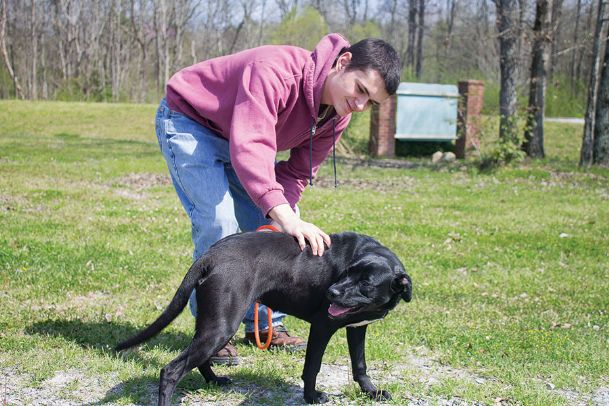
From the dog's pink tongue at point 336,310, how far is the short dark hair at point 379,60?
1.23m

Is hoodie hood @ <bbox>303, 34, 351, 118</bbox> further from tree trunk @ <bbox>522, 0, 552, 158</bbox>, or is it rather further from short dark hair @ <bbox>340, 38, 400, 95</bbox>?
tree trunk @ <bbox>522, 0, 552, 158</bbox>

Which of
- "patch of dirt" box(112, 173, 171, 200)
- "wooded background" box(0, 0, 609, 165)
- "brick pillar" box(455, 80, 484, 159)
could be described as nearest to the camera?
"patch of dirt" box(112, 173, 171, 200)

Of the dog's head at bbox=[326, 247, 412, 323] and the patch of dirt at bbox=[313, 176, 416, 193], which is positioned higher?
the dog's head at bbox=[326, 247, 412, 323]

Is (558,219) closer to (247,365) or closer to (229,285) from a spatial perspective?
(247,365)

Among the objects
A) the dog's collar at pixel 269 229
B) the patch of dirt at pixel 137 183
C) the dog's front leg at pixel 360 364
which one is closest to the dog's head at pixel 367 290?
the dog's front leg at pixel 360 364

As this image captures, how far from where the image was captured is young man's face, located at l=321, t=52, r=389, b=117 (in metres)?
3.58

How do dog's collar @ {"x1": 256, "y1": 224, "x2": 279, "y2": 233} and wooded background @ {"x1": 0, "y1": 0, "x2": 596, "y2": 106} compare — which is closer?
dog's collar @ {"x1": 256, "y1": 224, "x2": 279, "y2": 233}

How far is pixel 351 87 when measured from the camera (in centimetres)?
362

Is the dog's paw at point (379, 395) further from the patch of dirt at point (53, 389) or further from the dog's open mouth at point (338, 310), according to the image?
the patch of dirt at point (53, 389)

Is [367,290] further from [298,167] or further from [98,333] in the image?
[98,333]

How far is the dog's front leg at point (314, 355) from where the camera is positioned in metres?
3.57

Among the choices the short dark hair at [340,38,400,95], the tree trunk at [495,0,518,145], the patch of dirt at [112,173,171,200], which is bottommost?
the patch of dirt at [112,173,171,200]

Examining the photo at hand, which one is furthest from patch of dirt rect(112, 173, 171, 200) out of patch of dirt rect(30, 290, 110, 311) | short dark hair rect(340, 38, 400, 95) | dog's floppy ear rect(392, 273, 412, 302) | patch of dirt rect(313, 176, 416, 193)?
dog's floppy ear rect(392, 273, 412, 302)

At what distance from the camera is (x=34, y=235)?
775 cm
